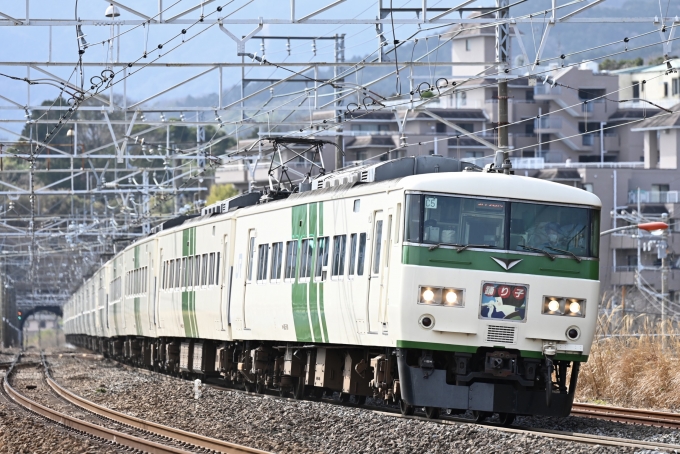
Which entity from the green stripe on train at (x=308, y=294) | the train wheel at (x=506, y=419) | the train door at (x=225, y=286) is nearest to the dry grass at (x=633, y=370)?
the train wheel at (x=506, y=419)

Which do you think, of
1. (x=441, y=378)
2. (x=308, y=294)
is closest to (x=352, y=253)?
(x=308, y=294)

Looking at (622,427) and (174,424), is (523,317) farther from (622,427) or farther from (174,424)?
(174,424)

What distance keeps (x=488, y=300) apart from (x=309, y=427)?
210cm

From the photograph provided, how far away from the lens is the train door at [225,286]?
59.2ft

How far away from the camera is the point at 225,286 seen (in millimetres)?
18156

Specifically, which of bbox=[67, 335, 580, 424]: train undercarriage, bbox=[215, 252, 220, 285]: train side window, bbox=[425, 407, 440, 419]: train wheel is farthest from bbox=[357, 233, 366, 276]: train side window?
Answer: bbox=[215, 252, 220, 285]: train side window

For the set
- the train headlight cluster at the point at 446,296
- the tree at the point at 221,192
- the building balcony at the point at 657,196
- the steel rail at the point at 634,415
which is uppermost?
the tree at the point at 221,192

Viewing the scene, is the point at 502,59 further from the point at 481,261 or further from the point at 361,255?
the point at 481,261

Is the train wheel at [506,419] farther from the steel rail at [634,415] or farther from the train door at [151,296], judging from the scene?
the train door at [151,296]

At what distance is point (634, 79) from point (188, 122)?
67.7m

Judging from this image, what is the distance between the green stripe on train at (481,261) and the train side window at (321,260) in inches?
97.1

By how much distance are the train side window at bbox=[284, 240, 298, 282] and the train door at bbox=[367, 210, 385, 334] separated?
268 centimetres

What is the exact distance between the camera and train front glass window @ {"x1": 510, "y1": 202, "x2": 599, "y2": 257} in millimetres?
11789

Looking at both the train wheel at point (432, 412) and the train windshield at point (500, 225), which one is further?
the train wheel at point (432, 412)
